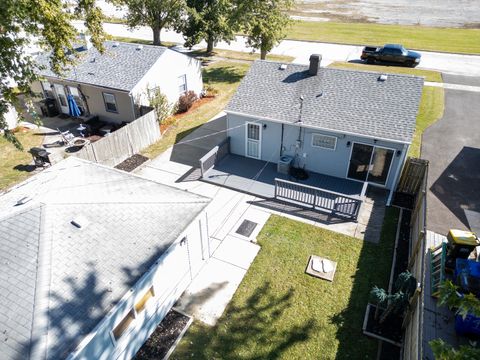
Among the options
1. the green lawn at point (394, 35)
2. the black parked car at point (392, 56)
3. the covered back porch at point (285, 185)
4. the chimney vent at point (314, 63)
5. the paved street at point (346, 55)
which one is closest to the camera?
the covered back porch at point (285, 185)

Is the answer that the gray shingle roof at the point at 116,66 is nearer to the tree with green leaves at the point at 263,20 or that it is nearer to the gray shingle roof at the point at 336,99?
the gray shingle roof at the point at 336,99

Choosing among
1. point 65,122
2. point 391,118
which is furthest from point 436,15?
point 65,122

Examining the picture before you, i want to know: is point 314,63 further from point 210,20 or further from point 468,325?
point 210,20

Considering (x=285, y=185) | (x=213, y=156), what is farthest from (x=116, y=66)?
(x=285, y=185)

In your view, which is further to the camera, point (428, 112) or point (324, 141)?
point (428, 112)

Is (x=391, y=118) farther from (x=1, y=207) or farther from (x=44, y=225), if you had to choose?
(x=1, y=207)

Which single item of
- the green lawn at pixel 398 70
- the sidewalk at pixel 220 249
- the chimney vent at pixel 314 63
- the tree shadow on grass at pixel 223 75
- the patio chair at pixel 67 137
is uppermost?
the chimney vent at pixel 314 63

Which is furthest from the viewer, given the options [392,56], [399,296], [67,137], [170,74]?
[392,56]

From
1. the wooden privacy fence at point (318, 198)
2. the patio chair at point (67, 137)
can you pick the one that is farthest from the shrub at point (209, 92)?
the wooden privacy fence at point (318, 198)
